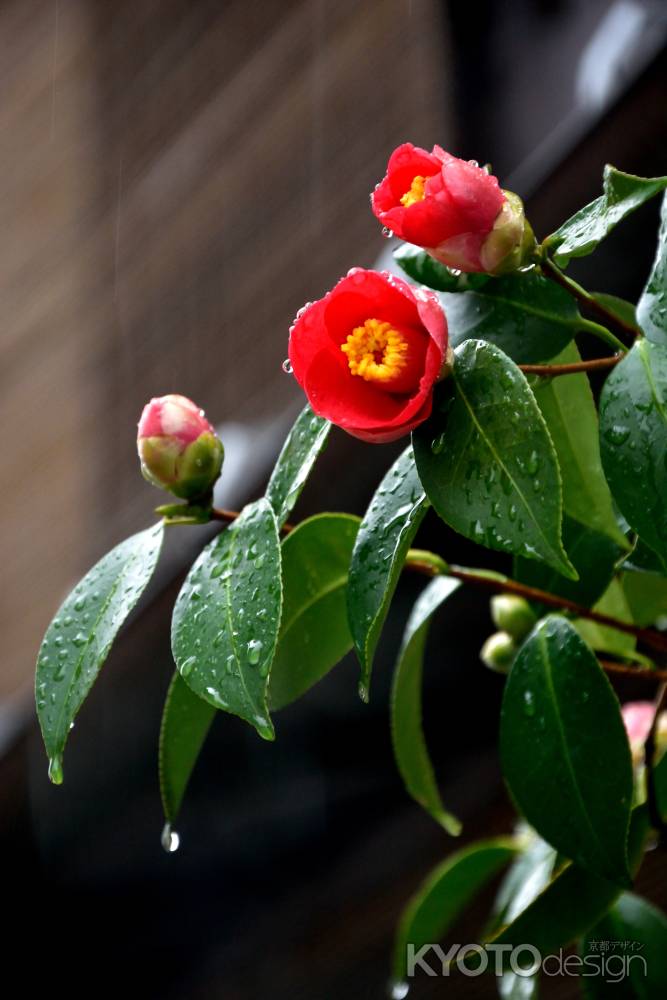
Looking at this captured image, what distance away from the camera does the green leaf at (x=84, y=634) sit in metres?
0.40

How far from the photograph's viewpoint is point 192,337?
2.20 m

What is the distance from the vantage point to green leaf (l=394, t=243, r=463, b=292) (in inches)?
18.5

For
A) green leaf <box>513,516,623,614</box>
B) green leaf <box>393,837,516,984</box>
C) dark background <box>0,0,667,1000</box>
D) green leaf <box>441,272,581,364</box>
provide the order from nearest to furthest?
green leaf <box>441,272,581,364</box>
green leaf <box>513,516,623,614</box>
green leaf <box>393,837,516,984</box>
dark background <box>0,0,667,1000</box>

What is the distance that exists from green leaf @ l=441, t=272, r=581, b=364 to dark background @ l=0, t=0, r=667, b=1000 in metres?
0.50

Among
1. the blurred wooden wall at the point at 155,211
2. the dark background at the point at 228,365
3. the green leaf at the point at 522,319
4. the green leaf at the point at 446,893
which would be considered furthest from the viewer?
the blurred wooden wall at the point at 155,211

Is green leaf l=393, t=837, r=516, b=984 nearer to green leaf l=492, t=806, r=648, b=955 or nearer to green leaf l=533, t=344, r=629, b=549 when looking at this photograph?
green leaf l=492, t=806, r=648, b=955

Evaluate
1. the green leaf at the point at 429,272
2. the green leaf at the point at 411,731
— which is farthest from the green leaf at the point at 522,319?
the green leaf at the point at 411,731

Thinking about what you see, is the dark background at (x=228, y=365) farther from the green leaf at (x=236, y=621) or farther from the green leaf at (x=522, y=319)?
the green leaf at (x=236, y=621)

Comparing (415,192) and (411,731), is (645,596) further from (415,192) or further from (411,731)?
(415,192)

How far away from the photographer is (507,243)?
39cm

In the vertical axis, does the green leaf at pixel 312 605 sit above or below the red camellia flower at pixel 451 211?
below

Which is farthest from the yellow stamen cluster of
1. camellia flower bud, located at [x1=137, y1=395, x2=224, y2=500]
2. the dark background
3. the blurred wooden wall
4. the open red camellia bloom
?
the blurred wooden wall

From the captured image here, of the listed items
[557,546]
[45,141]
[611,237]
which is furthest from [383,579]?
[45,141]

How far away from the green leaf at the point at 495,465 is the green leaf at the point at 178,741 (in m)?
0.19
